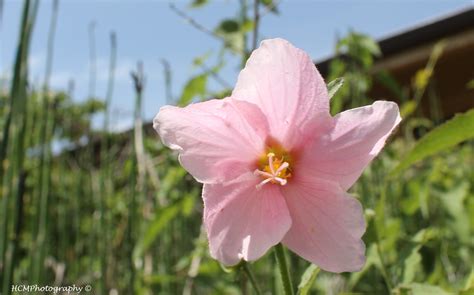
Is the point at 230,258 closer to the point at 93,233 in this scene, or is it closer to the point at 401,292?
the point at 401,292

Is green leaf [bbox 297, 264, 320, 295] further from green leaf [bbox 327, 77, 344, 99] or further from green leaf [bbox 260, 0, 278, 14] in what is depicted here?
green leaf [bbox 260, 0, 278, 14]

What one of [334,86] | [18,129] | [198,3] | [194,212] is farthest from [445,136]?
[194,212]

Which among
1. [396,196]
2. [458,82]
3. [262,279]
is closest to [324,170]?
[262,279]

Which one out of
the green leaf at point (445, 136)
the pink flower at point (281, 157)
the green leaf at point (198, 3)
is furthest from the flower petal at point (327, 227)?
the green leaf at point (198, 3)

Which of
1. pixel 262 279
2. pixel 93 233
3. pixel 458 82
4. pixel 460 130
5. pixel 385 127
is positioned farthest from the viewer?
pixel 458 82

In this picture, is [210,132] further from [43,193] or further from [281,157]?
[43,193]

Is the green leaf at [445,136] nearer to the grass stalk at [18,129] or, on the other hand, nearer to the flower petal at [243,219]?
the flower petal at [243,219]
